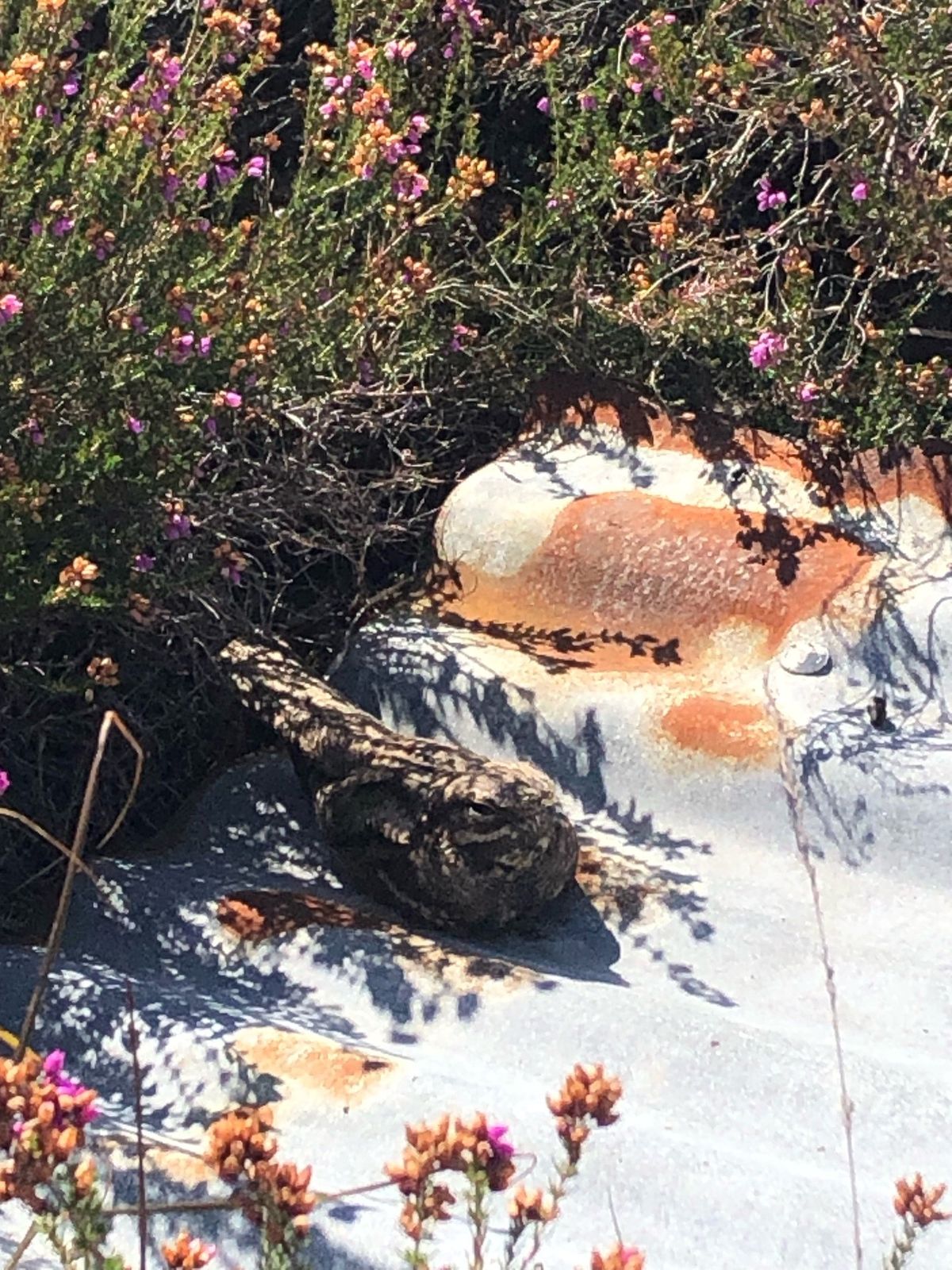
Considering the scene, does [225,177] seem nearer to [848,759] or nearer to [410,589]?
[410,589]

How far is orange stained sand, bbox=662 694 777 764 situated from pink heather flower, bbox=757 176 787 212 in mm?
1439

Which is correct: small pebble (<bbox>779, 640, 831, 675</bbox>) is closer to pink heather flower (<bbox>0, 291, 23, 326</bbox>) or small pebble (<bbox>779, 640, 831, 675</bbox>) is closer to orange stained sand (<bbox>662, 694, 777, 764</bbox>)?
orange stained sand (<bbox>662, 694, 777, 764</bbox>)

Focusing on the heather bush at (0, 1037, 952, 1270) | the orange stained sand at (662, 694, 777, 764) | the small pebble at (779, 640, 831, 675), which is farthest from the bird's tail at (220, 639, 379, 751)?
the heather bush at (0, 1037, 952, 1270)

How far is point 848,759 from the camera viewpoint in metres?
3.16

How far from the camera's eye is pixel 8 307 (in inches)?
92.3

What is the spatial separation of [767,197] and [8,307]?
231 centimetres

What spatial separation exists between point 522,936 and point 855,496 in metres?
1.42

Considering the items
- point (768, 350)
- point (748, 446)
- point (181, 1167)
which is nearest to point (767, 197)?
point (768, 350)

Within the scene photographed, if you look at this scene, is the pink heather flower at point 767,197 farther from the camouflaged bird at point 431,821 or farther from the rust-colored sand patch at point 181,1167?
the rust-colored sand patch at point 181,1167

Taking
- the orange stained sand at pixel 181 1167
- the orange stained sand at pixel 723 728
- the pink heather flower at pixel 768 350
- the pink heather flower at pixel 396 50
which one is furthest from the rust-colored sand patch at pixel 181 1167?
the pink heather flower at pixel 396 50

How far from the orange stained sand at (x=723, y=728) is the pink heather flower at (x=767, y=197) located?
1439 millimetres

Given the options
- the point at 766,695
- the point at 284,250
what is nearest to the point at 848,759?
the point at 766,695

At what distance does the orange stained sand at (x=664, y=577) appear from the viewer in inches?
137

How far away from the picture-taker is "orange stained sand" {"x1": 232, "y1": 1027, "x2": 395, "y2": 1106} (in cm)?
249
